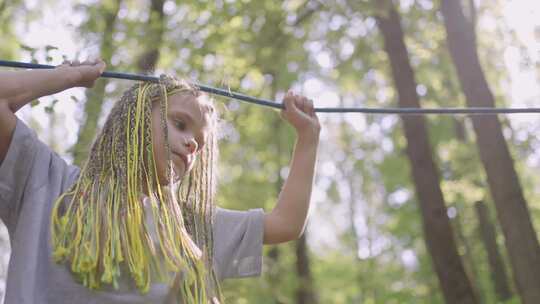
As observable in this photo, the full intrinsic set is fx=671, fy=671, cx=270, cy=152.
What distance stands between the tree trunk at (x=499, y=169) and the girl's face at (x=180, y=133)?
295cm

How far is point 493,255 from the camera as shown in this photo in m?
9.88

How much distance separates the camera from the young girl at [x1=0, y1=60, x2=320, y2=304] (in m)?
1.66

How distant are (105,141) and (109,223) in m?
0.30

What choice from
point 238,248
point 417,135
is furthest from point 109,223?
point 417,135

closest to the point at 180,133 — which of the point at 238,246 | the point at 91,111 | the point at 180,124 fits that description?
the point at 180,124

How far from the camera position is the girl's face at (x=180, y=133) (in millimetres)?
1889

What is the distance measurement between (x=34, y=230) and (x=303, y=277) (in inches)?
324

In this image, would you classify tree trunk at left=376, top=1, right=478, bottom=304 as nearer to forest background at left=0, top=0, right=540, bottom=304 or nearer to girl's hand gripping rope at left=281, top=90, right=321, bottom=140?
forest background at left=0, top=0, right=540, bottom=304

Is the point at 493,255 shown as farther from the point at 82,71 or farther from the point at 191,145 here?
the point at 82,71

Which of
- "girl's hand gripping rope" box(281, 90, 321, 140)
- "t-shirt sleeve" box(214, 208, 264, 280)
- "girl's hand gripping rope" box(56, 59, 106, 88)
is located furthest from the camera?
"girl's hand gripping rope" box(281, 90, 321, 140)

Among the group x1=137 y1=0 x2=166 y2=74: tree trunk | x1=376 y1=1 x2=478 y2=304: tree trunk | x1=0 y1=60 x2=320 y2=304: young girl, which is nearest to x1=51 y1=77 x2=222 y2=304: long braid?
x1=0 y1=60 x2=320 y2=304: young girl

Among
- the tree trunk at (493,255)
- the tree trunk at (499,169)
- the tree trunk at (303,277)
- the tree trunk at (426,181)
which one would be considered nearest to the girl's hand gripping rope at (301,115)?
the tree trunk at (499,169)

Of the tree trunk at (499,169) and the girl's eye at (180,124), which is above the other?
the tree trunk at (499,169)

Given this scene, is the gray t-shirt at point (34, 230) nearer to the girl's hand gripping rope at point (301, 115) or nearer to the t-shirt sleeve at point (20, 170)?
the t-shirt sleeve at point (20, 170)
